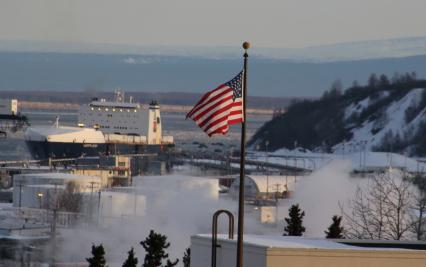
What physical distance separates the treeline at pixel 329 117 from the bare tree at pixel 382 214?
76.7m

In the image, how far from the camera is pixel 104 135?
4865 inches

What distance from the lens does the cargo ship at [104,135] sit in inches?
4587

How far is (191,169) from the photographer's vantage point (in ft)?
316

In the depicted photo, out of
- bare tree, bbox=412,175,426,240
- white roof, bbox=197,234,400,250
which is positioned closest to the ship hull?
bare tree, bbox=412,175,426,240

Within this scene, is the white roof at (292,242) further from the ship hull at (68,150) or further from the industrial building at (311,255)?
the ship hull at (68,150)

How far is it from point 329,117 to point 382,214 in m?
98.0

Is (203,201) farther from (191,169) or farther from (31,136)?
(31,136)

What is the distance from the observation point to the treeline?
134 meters

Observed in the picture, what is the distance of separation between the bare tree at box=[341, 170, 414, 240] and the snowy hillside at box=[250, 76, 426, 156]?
65.9 m

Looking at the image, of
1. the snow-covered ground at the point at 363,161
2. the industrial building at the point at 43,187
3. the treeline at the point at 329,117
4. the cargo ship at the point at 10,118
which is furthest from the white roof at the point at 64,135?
the industrial building at the point at 43,187

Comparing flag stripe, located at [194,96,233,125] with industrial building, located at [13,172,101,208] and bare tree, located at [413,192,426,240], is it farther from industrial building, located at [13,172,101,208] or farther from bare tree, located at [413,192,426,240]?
industrial building, located at [13,172,101,208]

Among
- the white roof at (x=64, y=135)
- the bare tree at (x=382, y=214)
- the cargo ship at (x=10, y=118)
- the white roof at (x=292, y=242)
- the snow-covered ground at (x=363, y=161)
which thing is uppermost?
the cargo ship at (x=10, y=118)

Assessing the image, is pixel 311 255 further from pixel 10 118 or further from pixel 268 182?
pixel 10 118

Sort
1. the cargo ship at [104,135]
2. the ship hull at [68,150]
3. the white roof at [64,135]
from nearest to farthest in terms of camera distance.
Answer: the ship hull at [68,150]
the cargo ship at [104,135]
the white roof at [64,135]
